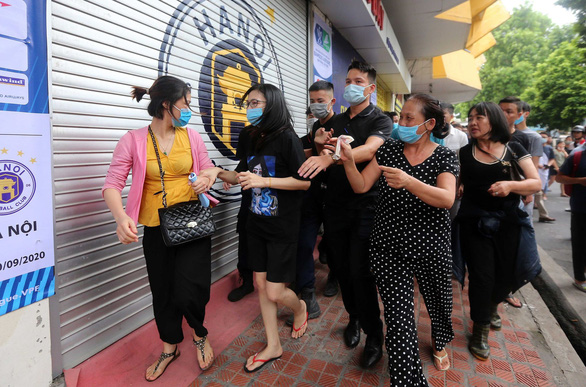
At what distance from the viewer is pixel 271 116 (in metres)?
2.34

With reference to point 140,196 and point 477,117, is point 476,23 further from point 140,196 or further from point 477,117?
A: point 140,196

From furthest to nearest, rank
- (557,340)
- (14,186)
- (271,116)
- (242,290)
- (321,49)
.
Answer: (321,49), (242,290), (557,340), (271,116), (14,186)

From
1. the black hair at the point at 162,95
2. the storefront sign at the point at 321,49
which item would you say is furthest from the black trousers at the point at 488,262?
the storefront sign at the point at 321,49

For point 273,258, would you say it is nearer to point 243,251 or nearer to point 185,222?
point 185,222

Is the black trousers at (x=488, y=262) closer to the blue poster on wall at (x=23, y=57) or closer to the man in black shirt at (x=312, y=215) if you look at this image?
the man in black shirt at (x=312, y=215)

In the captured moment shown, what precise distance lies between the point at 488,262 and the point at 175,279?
236 centimetres

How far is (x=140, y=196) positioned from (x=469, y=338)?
2848mm

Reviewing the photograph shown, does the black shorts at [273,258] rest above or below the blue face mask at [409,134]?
below

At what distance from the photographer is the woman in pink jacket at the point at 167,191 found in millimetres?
2086

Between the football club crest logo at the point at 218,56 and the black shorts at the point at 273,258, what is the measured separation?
1.30 meters

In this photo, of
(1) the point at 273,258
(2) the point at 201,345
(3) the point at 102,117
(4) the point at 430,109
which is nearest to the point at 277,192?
(1) the point at 273,258

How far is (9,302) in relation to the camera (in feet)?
6.00

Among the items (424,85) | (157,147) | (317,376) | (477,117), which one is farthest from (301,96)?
(424,85)

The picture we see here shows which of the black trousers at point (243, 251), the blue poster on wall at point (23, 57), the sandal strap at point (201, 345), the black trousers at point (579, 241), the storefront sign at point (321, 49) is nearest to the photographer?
the blue poster on wall at point (23, 57)
